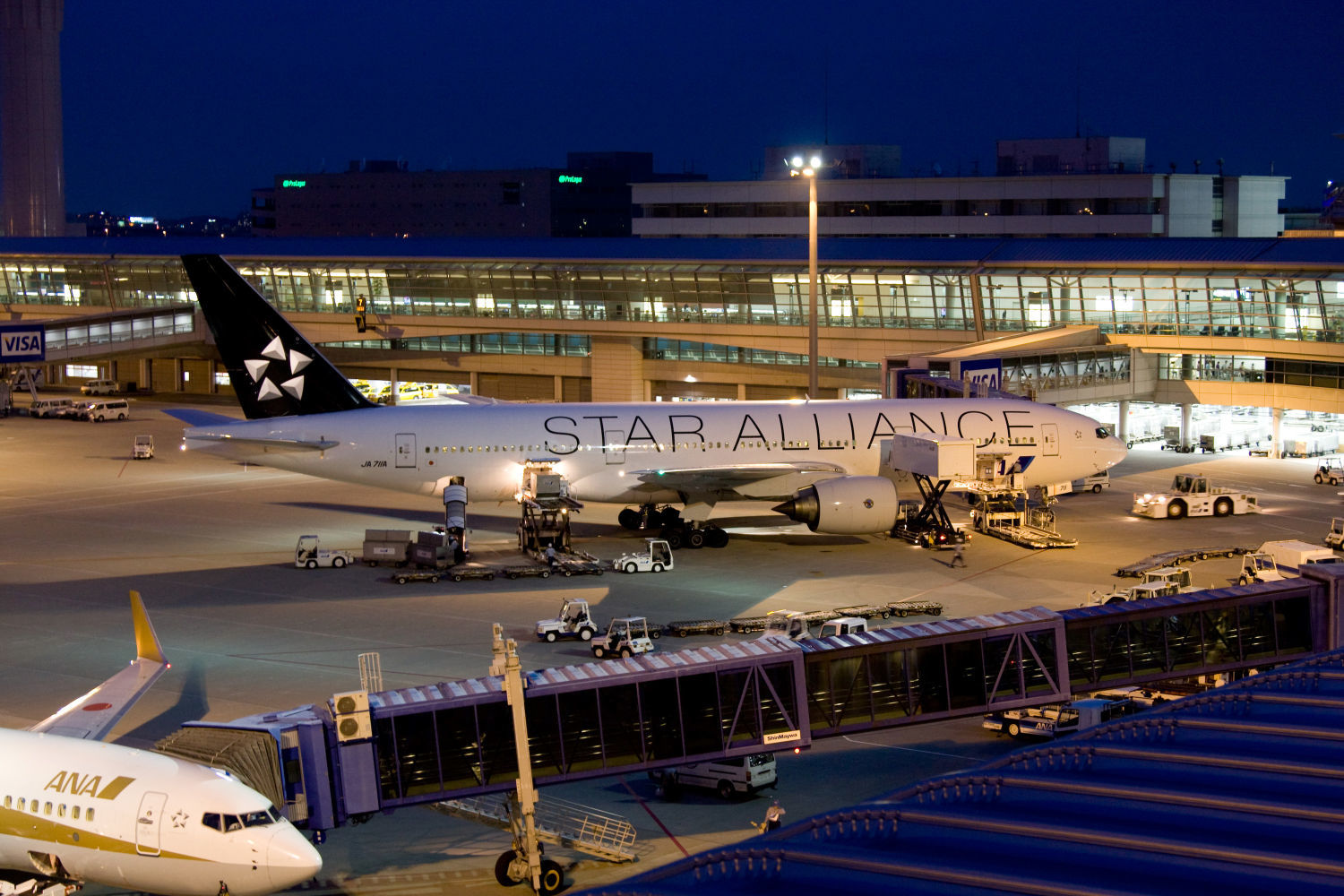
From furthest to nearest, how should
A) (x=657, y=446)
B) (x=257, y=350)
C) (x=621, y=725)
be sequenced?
(x=657, y=446), (x=257, y=350), (x=621, y=725)

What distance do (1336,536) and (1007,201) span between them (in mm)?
82446

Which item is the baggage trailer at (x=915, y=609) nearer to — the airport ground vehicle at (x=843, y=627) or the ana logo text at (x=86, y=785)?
the airport ground vehicle at (x=843, y=627)

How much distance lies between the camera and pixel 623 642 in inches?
1310

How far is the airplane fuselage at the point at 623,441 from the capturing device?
1839 inches

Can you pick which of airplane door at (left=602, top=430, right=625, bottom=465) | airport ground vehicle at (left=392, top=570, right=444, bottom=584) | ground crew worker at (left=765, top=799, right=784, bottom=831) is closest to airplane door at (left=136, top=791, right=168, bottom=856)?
ground crew worker at (left=765, top=799, right=784, bottom=831)

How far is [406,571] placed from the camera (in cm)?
4303

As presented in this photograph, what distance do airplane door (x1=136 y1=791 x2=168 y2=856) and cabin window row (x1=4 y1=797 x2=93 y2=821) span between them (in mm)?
863

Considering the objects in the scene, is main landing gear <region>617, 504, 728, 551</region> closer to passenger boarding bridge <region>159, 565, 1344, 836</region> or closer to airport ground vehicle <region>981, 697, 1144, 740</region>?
airport ground vehicle <region>981, 697, 1144, 740</region>

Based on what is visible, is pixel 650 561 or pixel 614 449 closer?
pixel 650 561

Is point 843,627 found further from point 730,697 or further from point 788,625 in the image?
point 730,697

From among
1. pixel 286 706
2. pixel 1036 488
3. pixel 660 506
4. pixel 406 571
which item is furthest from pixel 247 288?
pixel 1036 488

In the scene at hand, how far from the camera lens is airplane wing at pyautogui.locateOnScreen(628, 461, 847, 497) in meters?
46.8

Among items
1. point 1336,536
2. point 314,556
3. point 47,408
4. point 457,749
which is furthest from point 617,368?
point 457,749

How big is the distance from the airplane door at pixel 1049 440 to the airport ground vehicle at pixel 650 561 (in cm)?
1523
